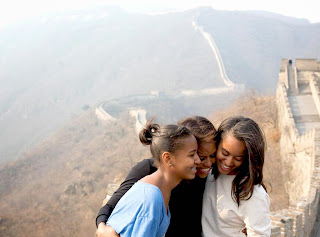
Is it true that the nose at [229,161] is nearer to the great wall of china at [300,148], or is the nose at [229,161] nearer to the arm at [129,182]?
the arm at [129,182]

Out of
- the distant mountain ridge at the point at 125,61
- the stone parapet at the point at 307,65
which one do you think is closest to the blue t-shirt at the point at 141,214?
the stone parapet at the point at 307,65

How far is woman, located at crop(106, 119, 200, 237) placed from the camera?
1.78 meters

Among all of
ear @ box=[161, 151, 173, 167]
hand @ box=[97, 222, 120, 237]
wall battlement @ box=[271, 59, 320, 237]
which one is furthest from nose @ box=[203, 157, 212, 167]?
wall battlement @ box=[271, 59, 320, 237]

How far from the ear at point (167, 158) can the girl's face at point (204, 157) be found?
32 cm

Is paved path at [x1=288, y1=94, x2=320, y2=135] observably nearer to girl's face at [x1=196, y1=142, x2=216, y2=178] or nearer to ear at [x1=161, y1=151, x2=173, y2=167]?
girl's face at [x1=196, y1=142, x2=216, y2=178]

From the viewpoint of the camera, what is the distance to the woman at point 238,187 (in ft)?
7.25

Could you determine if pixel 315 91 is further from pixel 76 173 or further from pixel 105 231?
pixel 76 173

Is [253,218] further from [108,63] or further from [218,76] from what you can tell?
[108,63]

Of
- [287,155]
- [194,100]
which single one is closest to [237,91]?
[194,100]

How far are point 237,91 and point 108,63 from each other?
49.7 m

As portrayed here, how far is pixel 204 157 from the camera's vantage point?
2.33 metres

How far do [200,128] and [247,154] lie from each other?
1.34 feet

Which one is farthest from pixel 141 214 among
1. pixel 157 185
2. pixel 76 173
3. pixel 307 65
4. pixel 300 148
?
pixel 76 173

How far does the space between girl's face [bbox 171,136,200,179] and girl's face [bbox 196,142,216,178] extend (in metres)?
0.23
